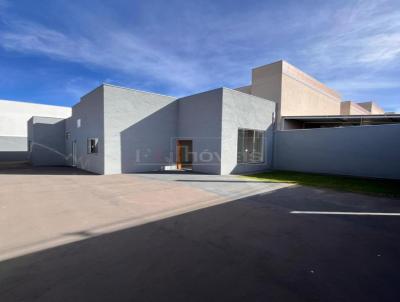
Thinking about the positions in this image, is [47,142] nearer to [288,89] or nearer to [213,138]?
[213,138]

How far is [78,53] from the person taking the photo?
439 inches

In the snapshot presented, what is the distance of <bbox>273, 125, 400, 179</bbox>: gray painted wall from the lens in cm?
1111

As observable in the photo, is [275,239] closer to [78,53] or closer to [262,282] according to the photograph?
[262,282]

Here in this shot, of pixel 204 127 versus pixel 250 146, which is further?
pixel 250 146

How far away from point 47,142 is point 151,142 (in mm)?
11828

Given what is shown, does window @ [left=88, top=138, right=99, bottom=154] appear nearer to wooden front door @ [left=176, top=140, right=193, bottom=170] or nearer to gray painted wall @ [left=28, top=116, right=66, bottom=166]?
wooden front door @ [left=176, top=140, right=193, bottom=170]

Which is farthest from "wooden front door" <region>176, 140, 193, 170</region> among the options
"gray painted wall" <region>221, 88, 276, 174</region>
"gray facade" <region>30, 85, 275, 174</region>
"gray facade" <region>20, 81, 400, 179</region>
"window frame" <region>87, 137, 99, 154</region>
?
"window frame" <region>87, 137, 99, 154</region>

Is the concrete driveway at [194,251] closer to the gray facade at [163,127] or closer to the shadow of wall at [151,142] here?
the gray facade at [163,127]

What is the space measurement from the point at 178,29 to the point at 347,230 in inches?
382

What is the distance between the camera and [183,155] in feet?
49.9

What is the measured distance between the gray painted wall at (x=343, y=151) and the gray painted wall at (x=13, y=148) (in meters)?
28.6

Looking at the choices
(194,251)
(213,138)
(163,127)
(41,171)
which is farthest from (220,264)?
(41,171)

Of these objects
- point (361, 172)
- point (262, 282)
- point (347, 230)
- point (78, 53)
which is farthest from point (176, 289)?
point (361, 172)

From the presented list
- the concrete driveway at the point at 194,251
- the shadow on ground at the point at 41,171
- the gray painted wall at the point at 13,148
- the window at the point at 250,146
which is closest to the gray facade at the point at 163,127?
the window at the point at 250,146
